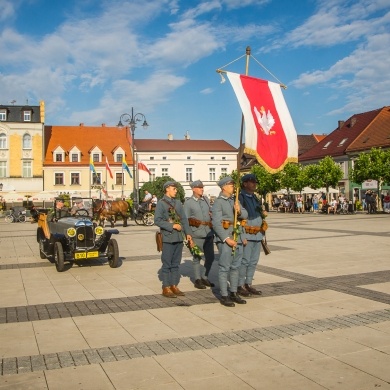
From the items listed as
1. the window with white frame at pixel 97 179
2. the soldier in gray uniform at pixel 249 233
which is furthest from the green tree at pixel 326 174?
the soldier in gray uniform at pixel 249 233

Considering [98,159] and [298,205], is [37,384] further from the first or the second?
[98,159]

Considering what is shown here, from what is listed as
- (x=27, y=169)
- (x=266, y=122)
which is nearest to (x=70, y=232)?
(x=266, y=122)

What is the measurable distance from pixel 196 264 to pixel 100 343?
3.39 meters

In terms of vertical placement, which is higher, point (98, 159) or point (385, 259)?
point (98, 159)

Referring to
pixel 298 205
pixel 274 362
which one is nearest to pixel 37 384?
pixel 274 362

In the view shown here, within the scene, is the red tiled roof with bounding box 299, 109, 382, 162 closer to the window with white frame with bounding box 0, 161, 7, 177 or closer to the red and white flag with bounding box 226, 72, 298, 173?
the window with white frame with bounding box 0, 161, 7, 177

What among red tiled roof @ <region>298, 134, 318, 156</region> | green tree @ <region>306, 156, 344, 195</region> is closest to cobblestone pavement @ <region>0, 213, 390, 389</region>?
green tree @ <region>306, 156, 344, 195</region>

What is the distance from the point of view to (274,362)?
188 inches

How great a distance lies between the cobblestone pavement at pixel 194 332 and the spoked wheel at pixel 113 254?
807 mm

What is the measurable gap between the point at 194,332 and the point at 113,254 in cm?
571

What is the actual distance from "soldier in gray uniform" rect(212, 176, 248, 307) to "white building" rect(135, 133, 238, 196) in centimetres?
6635

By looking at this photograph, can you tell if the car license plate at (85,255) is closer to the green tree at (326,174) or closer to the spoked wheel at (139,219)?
the spoked wheel at (139,219)

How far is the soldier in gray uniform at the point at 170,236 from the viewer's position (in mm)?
7848

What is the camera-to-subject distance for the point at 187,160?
7531 cm
